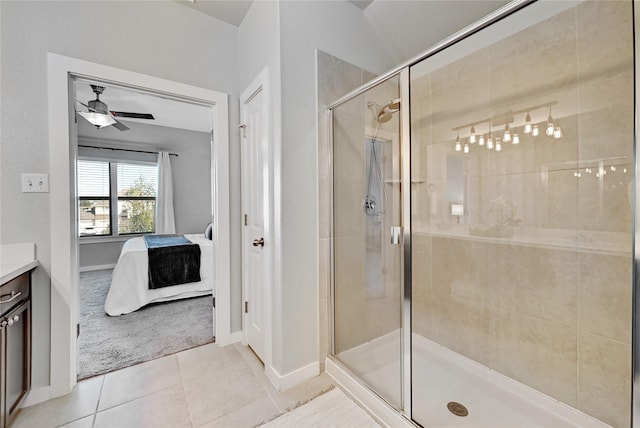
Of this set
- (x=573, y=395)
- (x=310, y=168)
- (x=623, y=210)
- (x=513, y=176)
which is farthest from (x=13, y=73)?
(x=573, y=395)

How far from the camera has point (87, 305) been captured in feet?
10.5

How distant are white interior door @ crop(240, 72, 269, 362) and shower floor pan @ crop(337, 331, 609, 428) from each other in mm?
718

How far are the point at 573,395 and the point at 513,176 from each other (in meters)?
1.29

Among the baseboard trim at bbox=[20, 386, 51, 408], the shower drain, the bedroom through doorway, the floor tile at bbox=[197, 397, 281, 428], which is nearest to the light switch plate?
the bedroom through doorway

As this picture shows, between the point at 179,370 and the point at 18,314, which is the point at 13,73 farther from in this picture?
the point at 179,370

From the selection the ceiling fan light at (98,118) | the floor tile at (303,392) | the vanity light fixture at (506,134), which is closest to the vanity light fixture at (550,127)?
the vanity light fixture at (506,134)

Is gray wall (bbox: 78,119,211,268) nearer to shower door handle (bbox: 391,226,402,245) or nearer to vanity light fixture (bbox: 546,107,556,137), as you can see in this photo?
shower door handle (bbox: 391,226,402,245)

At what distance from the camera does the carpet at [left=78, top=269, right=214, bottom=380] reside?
2086 millimetres

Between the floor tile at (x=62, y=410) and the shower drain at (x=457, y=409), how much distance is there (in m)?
2.06

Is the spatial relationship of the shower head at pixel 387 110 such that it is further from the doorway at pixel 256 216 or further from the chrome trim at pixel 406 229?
the doorway at pixel 256 216

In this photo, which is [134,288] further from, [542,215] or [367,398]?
[542,215]

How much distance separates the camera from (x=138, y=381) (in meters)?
1.84

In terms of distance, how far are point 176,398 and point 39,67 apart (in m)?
2.17

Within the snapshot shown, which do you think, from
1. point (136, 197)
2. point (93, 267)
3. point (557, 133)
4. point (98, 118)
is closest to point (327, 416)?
point (557, 133)
